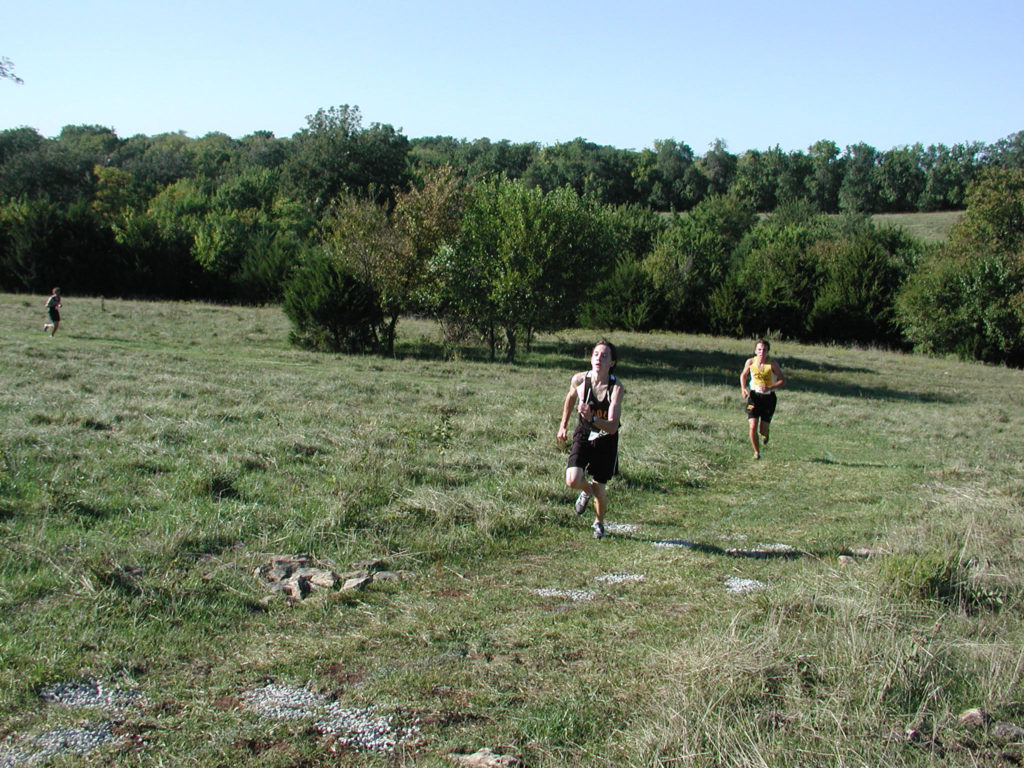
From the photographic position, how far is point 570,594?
242 inches

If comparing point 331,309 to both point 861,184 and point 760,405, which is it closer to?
point 760,405

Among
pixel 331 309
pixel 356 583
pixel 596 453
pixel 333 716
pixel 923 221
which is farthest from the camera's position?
pixel 923 221

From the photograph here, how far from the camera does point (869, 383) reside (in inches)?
1081

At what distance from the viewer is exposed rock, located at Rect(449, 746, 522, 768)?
12.0ft

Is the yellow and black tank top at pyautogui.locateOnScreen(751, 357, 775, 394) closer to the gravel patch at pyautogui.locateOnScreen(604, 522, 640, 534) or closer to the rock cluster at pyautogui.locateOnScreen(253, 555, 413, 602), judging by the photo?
the gravel patch at pyautogui.locateOnScreen(604, 522, 640, 534)

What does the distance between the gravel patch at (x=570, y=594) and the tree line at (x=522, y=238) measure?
20.8 metres

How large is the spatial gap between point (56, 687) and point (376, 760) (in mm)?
1795

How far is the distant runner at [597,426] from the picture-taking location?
7.64m

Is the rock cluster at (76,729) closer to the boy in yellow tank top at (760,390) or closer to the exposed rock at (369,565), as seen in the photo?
the exposed rock at (369,565)

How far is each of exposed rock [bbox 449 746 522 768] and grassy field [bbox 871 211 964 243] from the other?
74.8 m

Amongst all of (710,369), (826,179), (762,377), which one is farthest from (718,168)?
(762,377)

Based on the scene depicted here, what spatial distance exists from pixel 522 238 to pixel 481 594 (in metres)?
21.4

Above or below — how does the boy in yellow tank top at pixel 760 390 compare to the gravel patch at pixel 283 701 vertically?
above

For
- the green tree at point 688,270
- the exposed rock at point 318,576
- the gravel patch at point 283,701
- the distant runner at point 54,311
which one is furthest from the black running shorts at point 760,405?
the green tree at point 688,270
